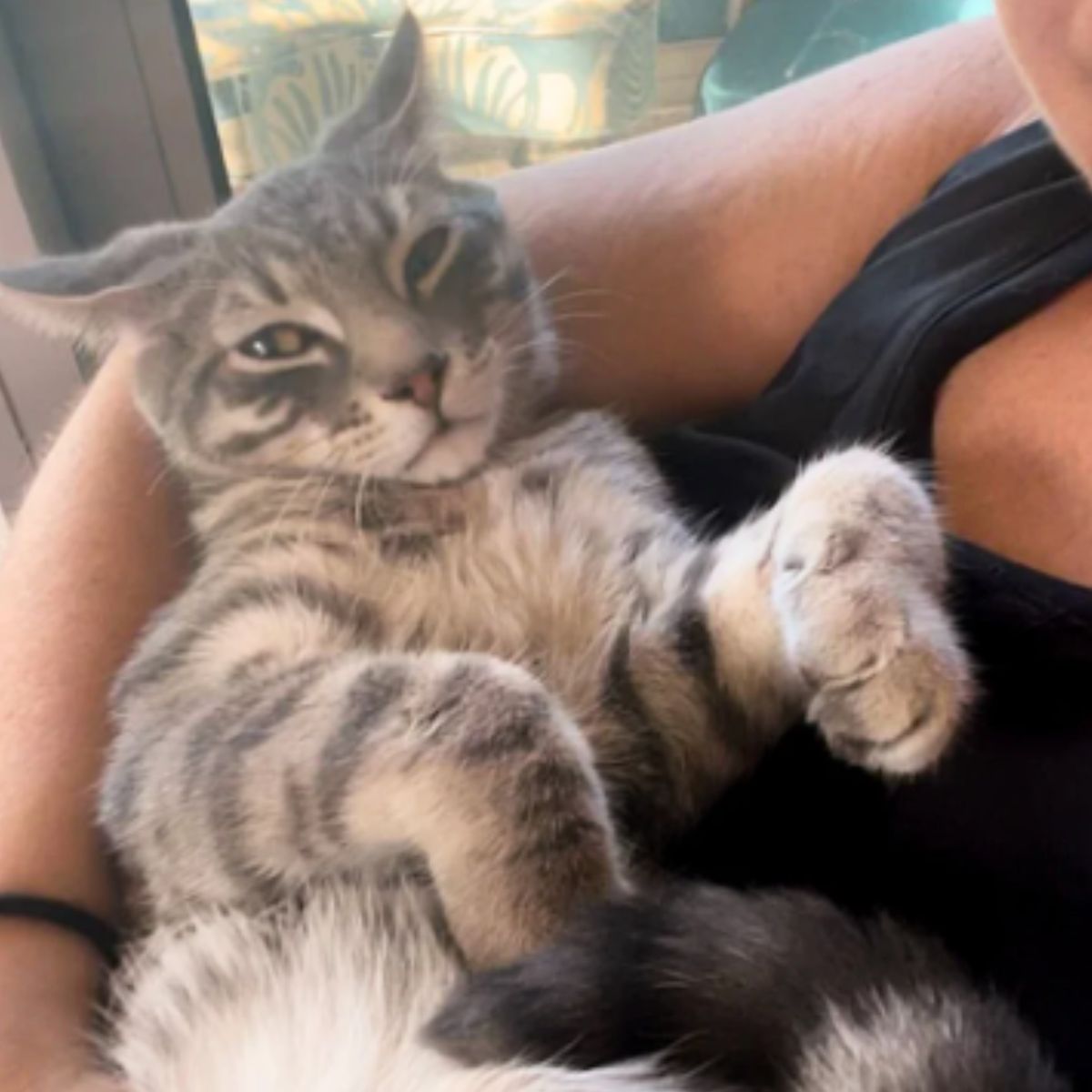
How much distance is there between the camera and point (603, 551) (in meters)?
0.98

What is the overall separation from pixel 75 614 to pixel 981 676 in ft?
1.96

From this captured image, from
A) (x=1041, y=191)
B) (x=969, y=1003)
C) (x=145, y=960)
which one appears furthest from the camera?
(x=1041, y=191)

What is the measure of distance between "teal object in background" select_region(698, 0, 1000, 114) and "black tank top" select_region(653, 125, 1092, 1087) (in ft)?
3.27

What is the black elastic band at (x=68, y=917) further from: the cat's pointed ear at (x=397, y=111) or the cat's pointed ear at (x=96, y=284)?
the cat's pointed ear at (x=397, y=111)

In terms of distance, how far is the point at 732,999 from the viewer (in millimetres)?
556

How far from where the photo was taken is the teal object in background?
1.96 metres

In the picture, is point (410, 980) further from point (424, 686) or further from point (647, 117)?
point (647, 117)

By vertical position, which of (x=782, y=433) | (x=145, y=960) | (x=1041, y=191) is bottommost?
(x=145, y=960)

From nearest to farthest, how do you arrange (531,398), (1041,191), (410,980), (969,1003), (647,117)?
(969,1003), (410,980), (1041,191), (531,398), (647,117)

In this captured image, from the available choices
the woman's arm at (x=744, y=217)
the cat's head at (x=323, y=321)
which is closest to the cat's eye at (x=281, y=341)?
the cat's head at (x=323, y=321)

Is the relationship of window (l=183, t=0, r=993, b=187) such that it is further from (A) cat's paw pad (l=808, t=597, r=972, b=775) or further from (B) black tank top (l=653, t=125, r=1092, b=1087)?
(A) cat's paw pad (l=808, t=597, r=972, b=775)

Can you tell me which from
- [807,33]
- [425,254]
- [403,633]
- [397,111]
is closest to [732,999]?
[403,633]

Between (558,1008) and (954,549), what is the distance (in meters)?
0.44

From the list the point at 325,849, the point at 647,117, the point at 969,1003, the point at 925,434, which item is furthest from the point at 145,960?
the point at 647,117
